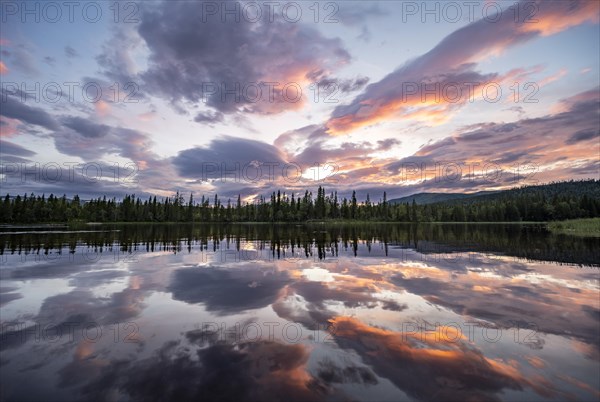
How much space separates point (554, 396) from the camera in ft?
19.9

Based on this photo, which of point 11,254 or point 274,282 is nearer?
point 274,282

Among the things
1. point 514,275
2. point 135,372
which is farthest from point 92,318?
point 514,275

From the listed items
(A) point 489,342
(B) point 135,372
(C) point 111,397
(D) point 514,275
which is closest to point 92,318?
(B) point 135,372

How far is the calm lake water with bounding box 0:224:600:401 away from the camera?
644cm

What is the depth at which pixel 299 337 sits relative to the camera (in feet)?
30.0

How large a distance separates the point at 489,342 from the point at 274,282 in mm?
10724

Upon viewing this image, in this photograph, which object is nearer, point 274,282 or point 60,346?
point 60,346

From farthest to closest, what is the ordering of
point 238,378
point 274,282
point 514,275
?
1. point 514,275
2. point 274,282
3. point 238,378

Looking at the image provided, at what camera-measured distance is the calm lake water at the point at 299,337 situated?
6.44 metres

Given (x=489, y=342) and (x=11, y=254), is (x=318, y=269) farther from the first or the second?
(x=11, y=254)

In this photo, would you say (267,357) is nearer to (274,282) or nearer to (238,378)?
(238,378)

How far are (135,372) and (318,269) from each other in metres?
14.9

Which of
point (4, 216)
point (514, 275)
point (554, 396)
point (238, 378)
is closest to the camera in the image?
point (554, 396)

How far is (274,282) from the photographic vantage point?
54.9 feet
